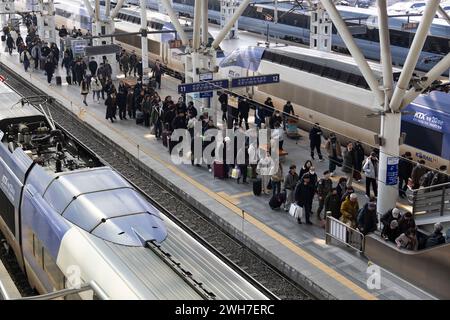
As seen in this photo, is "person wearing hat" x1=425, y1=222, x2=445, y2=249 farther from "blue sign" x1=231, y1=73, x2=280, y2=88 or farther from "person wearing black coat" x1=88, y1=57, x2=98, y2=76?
"person wearing black coat" x1=88, y1=57, x2=98, y2=76

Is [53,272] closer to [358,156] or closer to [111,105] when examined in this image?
[358,156]

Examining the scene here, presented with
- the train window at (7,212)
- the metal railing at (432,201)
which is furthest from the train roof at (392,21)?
the train window at (7,212)

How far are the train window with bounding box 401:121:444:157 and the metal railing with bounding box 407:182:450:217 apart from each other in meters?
3.74

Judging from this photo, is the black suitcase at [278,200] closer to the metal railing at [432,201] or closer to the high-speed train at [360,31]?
the metal railing at [432,201]

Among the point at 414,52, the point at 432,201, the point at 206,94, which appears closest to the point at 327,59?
the point at 206,94

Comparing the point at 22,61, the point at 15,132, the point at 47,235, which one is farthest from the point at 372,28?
the point at 47,235

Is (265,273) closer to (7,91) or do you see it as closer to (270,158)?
(270,158)

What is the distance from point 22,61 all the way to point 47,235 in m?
29.5

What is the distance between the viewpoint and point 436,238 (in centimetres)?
1287

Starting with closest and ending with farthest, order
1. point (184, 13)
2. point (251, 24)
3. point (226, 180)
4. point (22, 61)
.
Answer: point (226, 180) → point (22, 61) → point (251, 24) → point (184, 13)

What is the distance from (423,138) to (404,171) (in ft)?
6.46

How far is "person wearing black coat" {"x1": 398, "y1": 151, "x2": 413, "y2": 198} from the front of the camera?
56.0ft

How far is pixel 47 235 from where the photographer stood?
1050 centimetres

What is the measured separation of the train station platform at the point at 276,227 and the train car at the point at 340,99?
1297 mm
